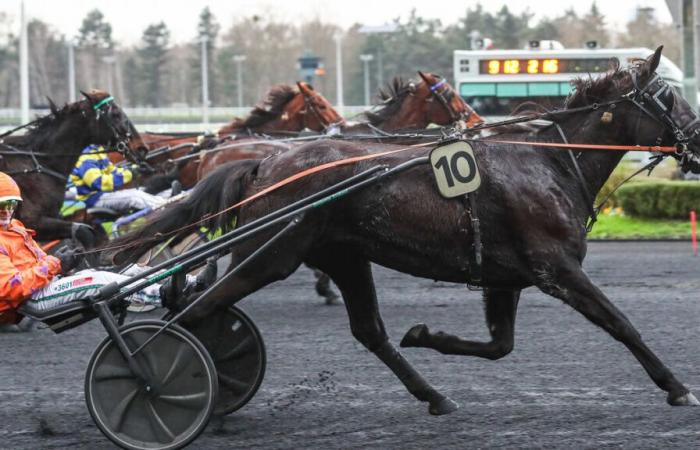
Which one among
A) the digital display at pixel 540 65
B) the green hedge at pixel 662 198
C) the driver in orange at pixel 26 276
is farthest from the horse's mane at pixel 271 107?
the digital display at pixel 540 65

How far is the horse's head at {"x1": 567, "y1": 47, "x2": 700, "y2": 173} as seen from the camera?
4.95m

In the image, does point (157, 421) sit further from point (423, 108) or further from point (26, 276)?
point (423, 108)

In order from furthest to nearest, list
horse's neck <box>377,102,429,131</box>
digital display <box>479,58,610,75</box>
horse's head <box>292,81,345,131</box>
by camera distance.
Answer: digital display <box>479,58,610,75</box>
horse's head <box>292,81,345,131</box>
horse's neck <box>377,102,429,131</box>

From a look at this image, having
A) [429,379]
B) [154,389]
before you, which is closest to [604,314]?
[429,379]

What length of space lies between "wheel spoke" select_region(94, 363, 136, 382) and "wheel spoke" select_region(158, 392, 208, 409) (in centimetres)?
17

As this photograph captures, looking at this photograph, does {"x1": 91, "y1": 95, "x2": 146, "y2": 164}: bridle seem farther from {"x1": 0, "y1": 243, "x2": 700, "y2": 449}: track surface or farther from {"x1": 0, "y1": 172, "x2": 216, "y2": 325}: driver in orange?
{"x1": 0, "y1": 172, "x2": 216, "y2": 325}: driver in orange

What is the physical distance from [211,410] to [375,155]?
134 cm

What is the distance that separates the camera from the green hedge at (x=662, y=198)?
13.6 meters

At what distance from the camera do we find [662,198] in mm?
13727

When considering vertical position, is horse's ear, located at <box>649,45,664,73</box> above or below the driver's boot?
above

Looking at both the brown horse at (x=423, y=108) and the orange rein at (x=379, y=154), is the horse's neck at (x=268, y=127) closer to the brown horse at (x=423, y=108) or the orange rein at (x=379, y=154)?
the brown horse at (x=423, y=108)

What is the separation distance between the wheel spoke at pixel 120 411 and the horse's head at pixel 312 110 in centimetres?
698

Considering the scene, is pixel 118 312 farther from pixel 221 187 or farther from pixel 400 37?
pixel 400 37

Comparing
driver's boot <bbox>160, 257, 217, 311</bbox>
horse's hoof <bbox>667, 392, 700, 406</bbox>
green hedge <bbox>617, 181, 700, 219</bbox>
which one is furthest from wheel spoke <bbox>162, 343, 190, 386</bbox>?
green hedge <bbox>617, 181, 700, 219</bbox>
